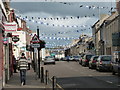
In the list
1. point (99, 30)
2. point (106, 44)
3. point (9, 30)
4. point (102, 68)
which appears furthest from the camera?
point (99, 30)

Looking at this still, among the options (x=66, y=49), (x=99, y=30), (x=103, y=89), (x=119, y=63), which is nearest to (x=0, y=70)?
(x=103, y=89)

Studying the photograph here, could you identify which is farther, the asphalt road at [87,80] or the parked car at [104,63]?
the parked car at [104,63]

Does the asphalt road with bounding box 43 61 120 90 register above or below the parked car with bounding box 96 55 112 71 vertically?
below

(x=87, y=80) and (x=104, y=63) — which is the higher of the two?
(x=104, y=63)

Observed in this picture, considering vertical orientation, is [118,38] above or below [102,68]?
above

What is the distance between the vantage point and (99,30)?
70375mm

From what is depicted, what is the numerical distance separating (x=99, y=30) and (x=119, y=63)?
48.3 meters

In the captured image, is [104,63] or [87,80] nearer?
[87,80]

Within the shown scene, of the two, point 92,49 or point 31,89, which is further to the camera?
point 92,49

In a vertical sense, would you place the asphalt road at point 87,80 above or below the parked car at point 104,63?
below

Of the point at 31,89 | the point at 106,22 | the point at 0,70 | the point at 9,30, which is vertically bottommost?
the point at 31,89

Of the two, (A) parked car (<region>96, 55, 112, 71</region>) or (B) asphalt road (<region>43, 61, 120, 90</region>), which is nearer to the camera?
(B) asphalt road (<region>43, 61, 120, 90</region>)

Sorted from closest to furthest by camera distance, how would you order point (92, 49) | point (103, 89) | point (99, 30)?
point (103, 89) < point (99, 30) < point (92, 49)

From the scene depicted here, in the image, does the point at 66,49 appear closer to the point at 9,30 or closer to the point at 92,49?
the point at 92,49
